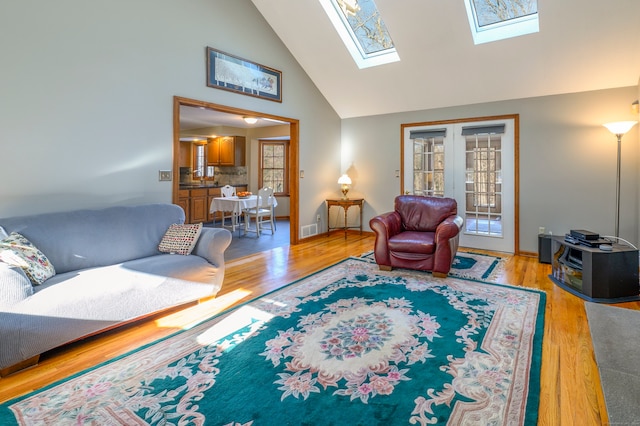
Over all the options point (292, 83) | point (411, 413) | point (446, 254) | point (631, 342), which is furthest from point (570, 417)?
point (292, 83)

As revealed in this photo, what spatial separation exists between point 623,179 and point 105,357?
5.72 m

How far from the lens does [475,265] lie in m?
4.28

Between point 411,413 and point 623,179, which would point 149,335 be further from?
point 623,179

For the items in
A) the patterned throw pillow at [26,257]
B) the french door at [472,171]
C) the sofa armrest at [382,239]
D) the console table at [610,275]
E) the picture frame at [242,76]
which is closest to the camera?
the patterned throw pillow at [26,257]

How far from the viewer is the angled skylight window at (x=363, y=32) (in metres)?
4.51

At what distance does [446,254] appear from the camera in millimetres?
3660

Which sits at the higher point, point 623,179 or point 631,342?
point 623,179

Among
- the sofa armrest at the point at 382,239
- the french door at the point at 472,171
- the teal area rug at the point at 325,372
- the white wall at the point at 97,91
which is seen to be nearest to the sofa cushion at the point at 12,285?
the teal area rug at the point at 325,372

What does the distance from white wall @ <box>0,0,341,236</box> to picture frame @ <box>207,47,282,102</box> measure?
0.10 meters

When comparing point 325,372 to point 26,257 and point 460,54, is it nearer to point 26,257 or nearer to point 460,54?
point 26,257

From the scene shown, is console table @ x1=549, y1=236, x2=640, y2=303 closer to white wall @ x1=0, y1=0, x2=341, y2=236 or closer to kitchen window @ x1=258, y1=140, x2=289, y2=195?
white wall @ x1=0, y1=0, x2=341, y2=236

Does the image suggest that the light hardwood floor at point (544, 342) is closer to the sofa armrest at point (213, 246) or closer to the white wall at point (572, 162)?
the sofa armrest at point (213, 246)

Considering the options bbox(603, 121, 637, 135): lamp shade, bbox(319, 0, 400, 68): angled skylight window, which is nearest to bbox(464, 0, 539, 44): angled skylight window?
bbox(319, 0, 400, 68): angled skylight window

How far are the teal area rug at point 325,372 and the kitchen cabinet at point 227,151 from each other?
633 centimetres
